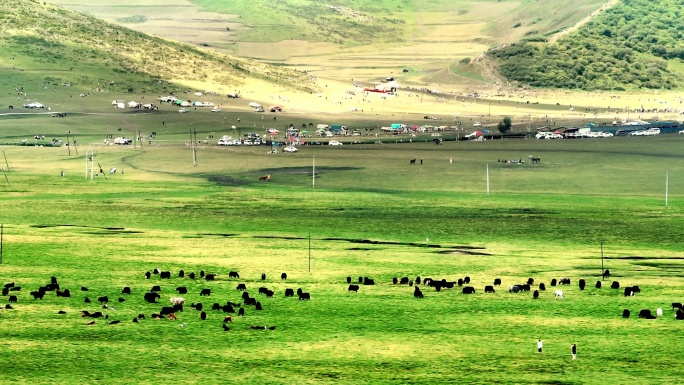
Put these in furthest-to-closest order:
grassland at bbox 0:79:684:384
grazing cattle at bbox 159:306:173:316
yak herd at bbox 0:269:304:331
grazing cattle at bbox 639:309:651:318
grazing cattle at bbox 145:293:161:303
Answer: grazing cattle at bbox 145:293:161:303, grazing cattle at bbox 639:309:651:318, grazing cattle at bbox 159:306:173:316, yak herd at bbox 0:269:304:331, grassland at bbox 0:79:684:384

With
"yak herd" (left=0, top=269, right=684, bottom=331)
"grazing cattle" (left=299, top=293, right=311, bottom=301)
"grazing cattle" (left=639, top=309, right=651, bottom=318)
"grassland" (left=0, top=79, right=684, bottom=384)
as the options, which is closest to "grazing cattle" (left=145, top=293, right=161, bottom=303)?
"yak herd" (left=0, top=269, right=684, bottom=331)

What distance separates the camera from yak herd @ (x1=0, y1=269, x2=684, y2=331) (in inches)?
2073

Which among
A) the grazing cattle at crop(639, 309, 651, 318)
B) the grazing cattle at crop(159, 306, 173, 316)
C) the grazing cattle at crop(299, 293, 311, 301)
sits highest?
the grazing cattle at crop(299, 293, 311, 301)

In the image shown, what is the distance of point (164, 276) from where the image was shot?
2463 inches

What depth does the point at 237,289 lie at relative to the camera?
196ft

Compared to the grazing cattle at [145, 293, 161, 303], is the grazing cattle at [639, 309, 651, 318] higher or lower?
lower

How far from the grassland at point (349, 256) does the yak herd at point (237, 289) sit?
1.67 feet

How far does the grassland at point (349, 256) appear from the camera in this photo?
45688mm

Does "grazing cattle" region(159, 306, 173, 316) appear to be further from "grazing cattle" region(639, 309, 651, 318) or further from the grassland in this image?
"grazing cattle" region(639, 309, 651, 318)

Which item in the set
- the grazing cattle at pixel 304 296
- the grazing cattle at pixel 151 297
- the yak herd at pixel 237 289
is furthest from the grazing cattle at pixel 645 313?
the grazing cattle at pixel 151 297

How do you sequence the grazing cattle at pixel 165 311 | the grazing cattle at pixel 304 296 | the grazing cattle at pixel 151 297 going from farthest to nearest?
the grazing cattle at pixel 304 296 → the grazing cattle at pixel 151 297 → the grazing cattle at pixel 165 311

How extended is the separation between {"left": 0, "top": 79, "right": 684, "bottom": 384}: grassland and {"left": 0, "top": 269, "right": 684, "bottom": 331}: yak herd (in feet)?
1.67

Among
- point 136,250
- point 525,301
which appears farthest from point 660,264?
point 136,250

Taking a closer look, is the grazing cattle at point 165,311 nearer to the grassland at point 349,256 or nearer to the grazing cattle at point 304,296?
the grassland at point 349,256
